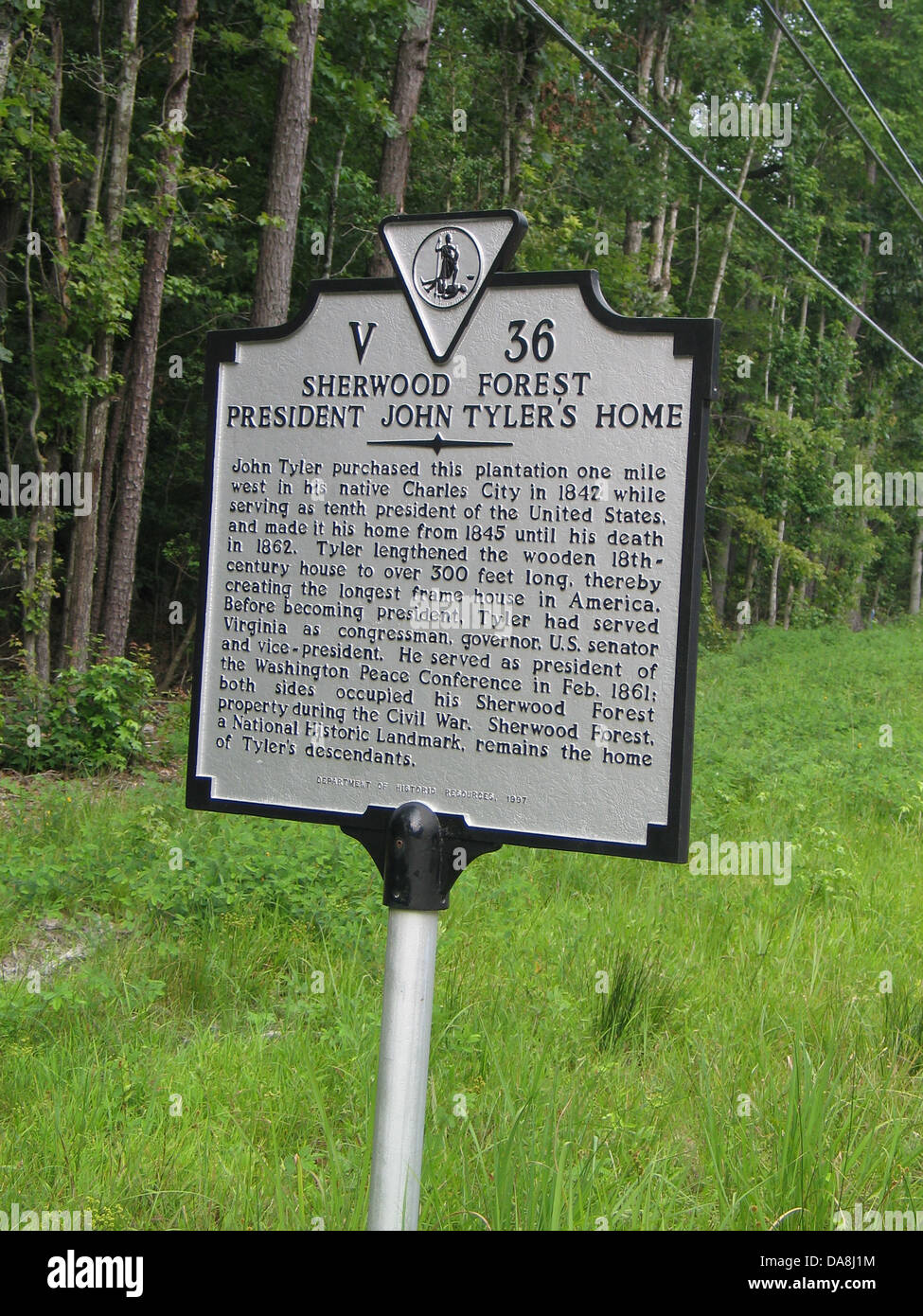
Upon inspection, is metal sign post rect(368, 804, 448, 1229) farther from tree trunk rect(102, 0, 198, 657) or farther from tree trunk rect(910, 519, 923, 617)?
tree trunk rect(910, 519, 923, 617)

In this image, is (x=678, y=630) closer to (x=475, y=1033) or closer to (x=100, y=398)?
(x=475, y=1033)

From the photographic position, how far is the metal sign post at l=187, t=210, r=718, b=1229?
2.67 meters

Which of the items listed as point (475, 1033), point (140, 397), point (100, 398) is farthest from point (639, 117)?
point (475, 1033)

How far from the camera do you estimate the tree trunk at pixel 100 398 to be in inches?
438

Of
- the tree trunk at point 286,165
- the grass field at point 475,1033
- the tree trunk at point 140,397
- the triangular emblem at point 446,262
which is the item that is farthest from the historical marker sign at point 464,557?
the tree trunk at point 286,165

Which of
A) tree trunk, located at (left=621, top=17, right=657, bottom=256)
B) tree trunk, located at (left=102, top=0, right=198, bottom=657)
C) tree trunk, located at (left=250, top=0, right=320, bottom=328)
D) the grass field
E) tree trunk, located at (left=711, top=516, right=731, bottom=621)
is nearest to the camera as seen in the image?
the grass field

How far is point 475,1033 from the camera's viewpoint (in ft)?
13.8

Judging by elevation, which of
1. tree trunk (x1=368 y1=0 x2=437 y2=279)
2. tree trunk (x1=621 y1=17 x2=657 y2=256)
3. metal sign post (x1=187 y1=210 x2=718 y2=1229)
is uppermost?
tree trunk (x1=621 y1=17 x2=657 y2=256)

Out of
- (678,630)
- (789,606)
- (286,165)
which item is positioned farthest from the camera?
(789,606)

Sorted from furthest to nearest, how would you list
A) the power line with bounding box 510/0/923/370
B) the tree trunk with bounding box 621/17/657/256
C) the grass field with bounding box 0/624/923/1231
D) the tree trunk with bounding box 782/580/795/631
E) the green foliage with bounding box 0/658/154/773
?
1. the tree trunk with bounding box 782/580/795/631
2. the tree trunk with bounding box 621/17/657/256
3. the green foliage with bounding box 0/658/154/773
4. the power line with bounding box 510/0/923/370
5. the grass field with bounding box 0/624/923/1231

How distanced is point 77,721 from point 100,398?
12.0 feet

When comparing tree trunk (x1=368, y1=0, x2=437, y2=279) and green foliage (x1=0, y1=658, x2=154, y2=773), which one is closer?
green foliage (x1=0, y1=658, x2=154, y2=773)

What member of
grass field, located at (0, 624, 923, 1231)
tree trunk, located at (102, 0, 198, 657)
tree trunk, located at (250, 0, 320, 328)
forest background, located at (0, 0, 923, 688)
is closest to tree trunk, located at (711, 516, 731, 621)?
forest background, located at (0, 0, 923, 688)

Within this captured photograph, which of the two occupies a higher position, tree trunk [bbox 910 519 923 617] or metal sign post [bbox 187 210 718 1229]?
tree trunk [bbox 910 519 923 617]
